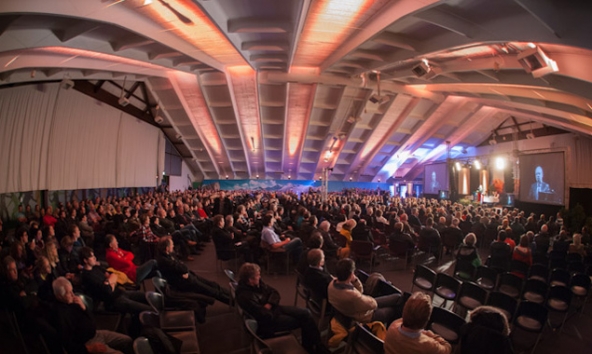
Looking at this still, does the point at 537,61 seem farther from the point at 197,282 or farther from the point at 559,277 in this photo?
the point at 197,282

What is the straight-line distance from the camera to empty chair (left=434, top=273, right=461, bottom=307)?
4.26 m

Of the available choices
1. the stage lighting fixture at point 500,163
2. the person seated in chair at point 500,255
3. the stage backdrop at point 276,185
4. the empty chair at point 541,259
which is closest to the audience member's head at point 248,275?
the person seated in chair at point 500,255

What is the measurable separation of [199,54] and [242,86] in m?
5.35

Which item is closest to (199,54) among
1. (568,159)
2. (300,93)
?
(300,93)

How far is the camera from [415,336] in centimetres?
229

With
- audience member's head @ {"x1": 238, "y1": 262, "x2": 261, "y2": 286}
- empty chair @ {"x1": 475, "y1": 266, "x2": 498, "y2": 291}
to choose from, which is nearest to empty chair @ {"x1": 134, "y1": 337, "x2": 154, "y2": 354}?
audience member's head @ {"x1": 238, "y1": 262, "x2": 261, "y2": 286}

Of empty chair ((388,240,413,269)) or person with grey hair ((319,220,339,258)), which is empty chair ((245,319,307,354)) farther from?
empty chair ((388,240,413,269))

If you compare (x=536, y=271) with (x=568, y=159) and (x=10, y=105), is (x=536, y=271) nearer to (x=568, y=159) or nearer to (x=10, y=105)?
(x=568, y=159)

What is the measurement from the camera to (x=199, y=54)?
9586 mm

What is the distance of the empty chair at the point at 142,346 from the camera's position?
7.68ft

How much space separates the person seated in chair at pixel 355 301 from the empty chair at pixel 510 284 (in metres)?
2.46

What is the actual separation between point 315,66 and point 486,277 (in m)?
9.62

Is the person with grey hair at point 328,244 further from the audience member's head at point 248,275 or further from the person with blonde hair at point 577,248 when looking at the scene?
the person with blonde hair at point 577,248

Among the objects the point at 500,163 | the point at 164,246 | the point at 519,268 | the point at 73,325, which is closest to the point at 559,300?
the point at 519,268
